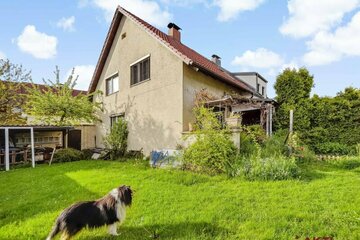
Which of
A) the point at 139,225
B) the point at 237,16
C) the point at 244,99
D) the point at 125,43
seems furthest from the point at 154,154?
the point at 125,43

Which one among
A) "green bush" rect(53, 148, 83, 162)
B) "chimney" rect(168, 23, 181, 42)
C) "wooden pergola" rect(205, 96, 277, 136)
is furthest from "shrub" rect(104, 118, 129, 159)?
"chimney" rect(168, 23, 181, 42)

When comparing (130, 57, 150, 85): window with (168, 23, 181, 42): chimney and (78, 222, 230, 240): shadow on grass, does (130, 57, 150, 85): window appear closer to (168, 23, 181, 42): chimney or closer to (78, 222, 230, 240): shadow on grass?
(168, 23, 181, 42): chimney

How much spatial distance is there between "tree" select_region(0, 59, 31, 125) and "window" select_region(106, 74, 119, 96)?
18.7 feet

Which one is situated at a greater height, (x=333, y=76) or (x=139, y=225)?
(x=333, y=76)

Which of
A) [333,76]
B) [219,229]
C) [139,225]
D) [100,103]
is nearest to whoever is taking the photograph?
[219,229]

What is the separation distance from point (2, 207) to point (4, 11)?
806 centimetres

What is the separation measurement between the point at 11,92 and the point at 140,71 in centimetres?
1005

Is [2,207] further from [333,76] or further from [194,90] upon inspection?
[333,76]

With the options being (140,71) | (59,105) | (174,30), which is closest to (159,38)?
(140,71)

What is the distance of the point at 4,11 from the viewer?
31.9ft

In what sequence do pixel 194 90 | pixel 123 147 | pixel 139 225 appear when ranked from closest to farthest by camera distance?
pixel 139 225, pixel 194 90, pixel 123 147

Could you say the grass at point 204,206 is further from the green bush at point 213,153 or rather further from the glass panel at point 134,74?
the glass panel at point 134,74

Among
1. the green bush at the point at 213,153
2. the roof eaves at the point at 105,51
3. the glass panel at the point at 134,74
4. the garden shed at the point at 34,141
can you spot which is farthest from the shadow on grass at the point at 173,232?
the roof eaves at the point at 105,51

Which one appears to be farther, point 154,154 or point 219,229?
point 154,154
